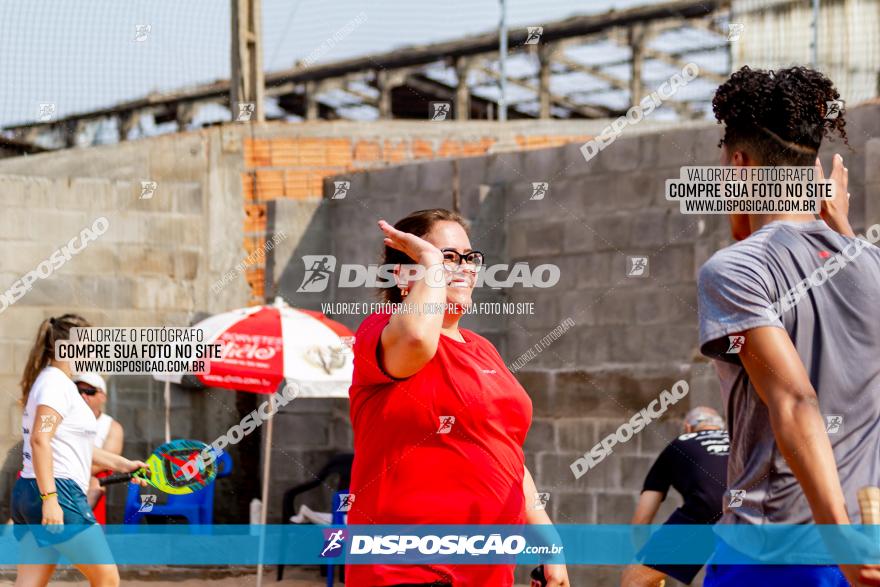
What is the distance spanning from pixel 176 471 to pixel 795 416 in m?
6.06

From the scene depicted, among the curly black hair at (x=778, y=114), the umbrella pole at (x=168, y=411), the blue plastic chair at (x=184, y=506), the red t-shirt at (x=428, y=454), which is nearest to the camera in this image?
the curly black hair at (x=778, y=114)

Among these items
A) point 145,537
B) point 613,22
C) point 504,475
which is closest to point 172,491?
point 145,537

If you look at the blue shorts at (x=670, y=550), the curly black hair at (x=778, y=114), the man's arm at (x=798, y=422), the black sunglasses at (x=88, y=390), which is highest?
the curly black hair at (x=778, y=114)

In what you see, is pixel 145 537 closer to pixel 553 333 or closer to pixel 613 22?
pixel 553 333

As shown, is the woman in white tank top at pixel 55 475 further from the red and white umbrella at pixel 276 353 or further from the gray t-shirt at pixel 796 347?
the gray t-shirt at pixel 796 347

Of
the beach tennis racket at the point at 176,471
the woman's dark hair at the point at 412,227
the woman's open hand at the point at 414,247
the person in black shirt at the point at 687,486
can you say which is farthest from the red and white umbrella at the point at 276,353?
the woman's open hand at the point at 414,247

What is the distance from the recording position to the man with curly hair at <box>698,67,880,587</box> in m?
2.57

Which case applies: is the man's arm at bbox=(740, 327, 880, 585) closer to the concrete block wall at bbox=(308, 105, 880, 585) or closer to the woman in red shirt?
the woman in red shirt

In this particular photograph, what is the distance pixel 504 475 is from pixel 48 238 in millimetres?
7422

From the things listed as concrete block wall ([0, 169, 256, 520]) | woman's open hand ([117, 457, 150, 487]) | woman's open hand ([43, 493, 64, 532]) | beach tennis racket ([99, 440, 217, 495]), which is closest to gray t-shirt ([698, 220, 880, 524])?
woman's open hand ([43, 493, 64, 532])

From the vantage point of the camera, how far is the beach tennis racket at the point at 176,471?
759 centimetres

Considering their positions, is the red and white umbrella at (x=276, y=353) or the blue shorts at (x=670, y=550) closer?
the blue shorts at (x=670, y=550)

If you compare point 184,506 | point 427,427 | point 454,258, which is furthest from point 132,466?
point 427,427

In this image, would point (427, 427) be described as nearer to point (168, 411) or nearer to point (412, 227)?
point (412, 227)
